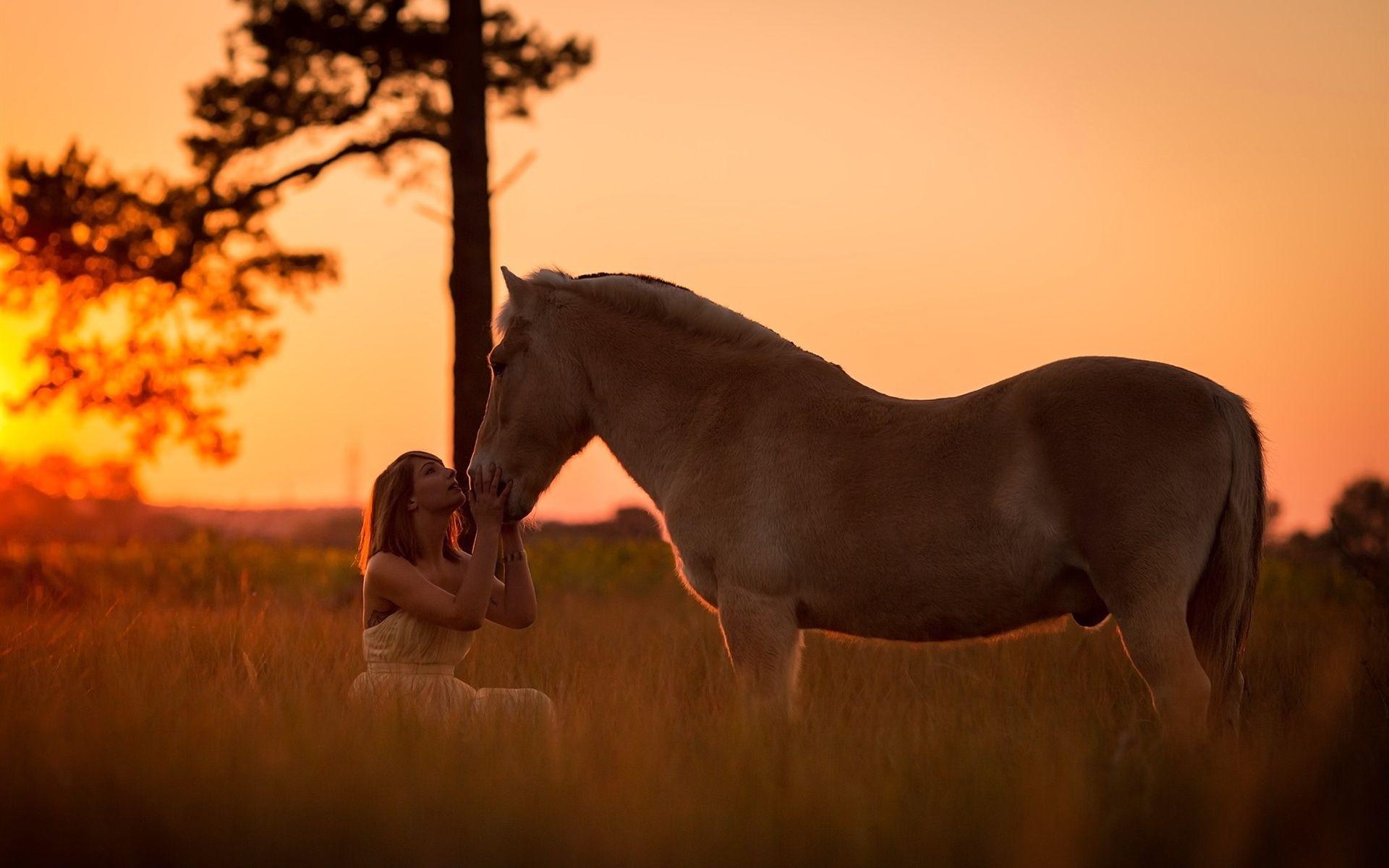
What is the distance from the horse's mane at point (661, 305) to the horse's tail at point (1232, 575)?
1.96 metres

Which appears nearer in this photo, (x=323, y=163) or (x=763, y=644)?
(x=763, y=644)

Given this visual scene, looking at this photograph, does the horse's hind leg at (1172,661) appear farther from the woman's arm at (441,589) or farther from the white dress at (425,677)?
the woman's arm at (441,589)

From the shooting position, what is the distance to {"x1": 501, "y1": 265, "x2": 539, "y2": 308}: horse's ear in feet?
18.8

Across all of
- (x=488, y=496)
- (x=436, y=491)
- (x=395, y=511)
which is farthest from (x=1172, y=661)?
(x=395, y=511)

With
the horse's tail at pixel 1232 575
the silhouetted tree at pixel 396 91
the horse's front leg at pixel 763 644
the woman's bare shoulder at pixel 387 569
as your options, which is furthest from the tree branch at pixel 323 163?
the horse's tail at pixel 1232 575

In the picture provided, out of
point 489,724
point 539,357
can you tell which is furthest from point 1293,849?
point 539,357

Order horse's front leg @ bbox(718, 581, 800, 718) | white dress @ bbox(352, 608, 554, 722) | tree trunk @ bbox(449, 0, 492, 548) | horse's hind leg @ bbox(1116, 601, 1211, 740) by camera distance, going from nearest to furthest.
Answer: horse's hind leg @ bbox(1116, 601, 1211, 740) < horse's front leg @ bbox(718, 581, 800, 718) < white dress @ bbox(352, 608, 554, 722) < tree trunk @ bbox(449, 0, 492, 548)

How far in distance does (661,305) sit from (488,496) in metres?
1.21

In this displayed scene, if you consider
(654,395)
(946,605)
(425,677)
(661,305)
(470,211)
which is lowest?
(425,677)

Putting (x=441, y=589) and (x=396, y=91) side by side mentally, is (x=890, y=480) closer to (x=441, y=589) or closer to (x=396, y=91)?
(x=441, y=589)

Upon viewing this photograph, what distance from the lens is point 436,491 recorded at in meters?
5.63

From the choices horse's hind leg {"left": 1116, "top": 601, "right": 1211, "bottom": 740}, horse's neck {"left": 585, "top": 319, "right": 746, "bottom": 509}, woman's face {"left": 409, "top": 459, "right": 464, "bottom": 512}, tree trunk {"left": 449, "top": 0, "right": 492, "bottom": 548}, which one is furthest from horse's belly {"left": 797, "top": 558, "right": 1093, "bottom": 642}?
tree trunk {"left": 449, "top": 0, "right": 492, "bottom": 548}

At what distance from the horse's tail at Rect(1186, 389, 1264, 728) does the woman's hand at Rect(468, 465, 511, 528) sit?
3061 millimetres

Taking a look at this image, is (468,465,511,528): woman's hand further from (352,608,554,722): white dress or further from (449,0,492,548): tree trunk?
(449,0,492,548): tree trunk
